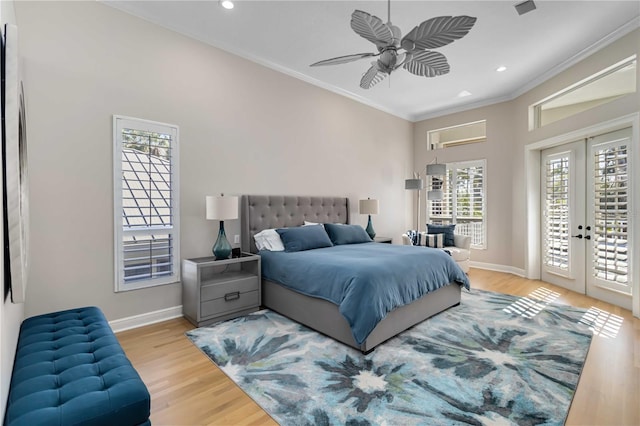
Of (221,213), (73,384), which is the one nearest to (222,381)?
(73,384)

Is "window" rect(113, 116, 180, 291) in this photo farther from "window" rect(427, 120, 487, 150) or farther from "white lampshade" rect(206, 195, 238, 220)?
"window" rect(427, 120, 487, 150)

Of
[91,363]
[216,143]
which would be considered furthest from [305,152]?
[91,363]

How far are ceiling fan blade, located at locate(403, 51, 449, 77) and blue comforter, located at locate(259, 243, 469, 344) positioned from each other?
180 centimetres

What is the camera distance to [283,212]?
14.5ft

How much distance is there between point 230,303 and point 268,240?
93 centimetres

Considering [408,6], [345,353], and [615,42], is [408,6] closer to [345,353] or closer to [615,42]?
[615,42]

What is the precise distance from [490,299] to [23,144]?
193 inches

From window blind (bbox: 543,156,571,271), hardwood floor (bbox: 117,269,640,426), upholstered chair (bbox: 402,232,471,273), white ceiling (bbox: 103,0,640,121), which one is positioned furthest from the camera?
upholstered chair (bbox: 402,232,471,273)

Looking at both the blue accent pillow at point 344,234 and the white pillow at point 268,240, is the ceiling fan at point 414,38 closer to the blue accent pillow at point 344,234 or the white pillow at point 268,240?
the white pillow at point 268,240

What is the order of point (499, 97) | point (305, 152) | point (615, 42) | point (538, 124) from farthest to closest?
point (499, 97), point (538, 124), point (305, 152), point (615, 42)

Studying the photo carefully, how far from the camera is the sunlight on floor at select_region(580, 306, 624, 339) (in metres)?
3.01

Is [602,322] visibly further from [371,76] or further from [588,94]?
[371,76]

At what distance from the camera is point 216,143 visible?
3.76m

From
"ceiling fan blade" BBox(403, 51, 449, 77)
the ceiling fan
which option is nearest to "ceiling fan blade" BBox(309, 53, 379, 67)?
the ceiling fan
